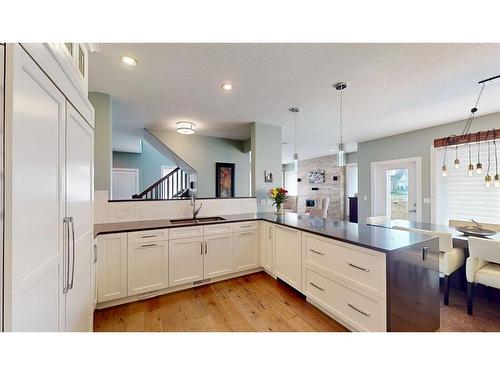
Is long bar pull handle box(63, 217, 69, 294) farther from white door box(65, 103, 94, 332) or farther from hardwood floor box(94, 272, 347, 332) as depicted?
hardwood floor box(94, 272, 347, 332)

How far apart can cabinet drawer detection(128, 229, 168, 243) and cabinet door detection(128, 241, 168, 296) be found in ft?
0.15

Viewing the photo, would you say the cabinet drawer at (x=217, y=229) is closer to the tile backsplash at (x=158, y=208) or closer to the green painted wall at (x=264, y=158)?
the tile backsplash at (x=158, y=208)

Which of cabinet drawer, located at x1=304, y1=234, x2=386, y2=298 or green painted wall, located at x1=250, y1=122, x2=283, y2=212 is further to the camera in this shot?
green painted wall, located at x1=250, y1=122, x2=283, y2=212

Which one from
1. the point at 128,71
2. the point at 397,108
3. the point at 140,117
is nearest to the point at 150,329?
the point at 128,71

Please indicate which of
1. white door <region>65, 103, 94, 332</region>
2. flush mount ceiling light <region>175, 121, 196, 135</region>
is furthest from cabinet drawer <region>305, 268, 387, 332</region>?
flush mount ceiling light <region>175, 121, 196, 135</region>

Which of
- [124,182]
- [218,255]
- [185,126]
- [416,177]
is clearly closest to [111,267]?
[218,255]

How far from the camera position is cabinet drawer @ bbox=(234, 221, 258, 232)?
9.49 ft

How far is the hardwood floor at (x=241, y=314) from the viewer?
1871mm

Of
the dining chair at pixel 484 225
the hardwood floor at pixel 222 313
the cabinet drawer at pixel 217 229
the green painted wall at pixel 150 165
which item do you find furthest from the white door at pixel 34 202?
the green painted wall at pixel 150 165

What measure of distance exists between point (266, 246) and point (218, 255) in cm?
66

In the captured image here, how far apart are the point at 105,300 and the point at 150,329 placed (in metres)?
0.65

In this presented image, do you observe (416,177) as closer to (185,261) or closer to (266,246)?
(266,246)

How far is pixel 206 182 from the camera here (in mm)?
4820

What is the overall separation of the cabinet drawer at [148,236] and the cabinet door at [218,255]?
522mm
